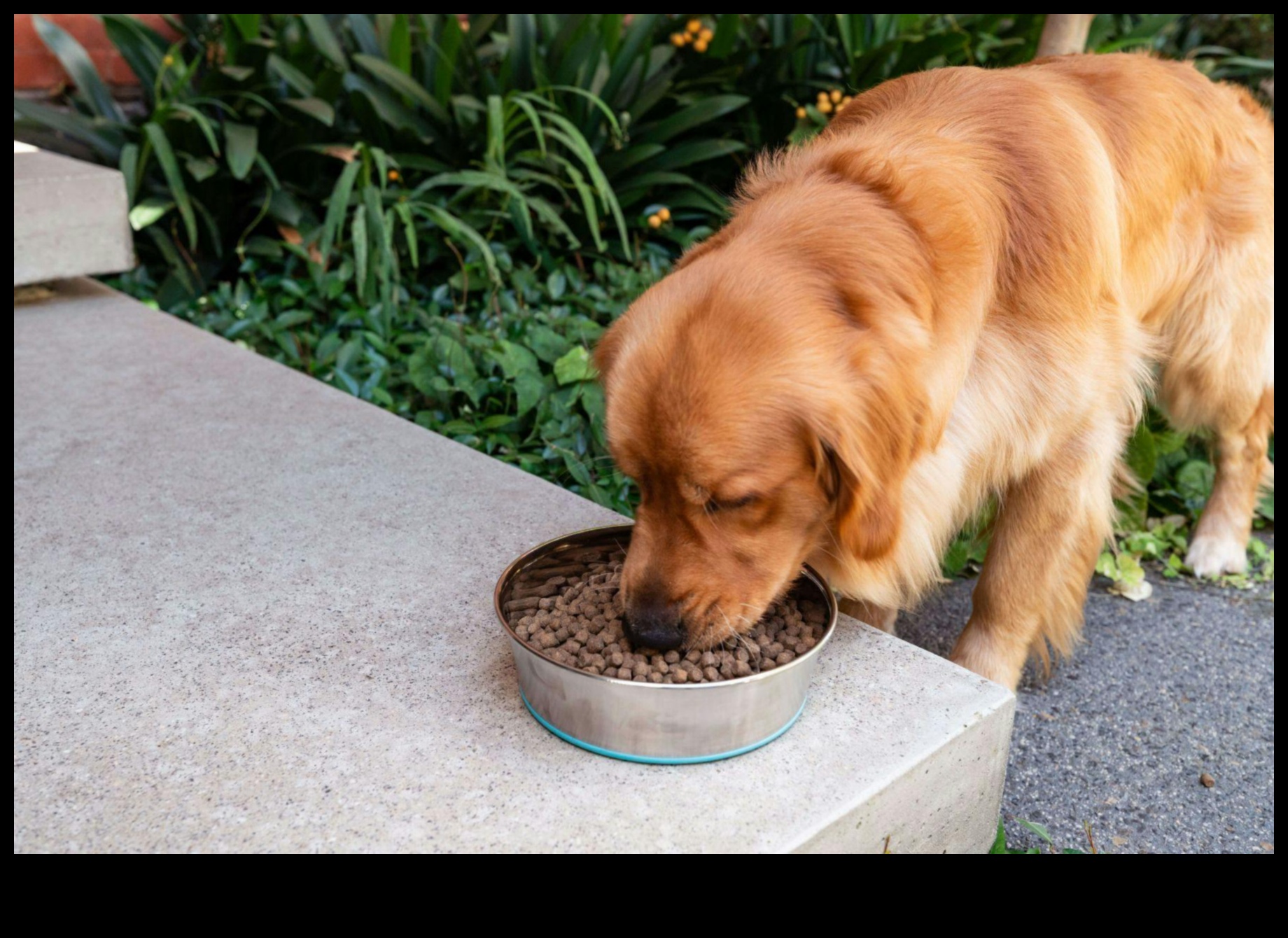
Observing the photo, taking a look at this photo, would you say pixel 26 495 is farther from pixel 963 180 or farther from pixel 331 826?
pixel 963 180

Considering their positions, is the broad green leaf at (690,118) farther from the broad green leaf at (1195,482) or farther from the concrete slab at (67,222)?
the broad green leaf at (1195,482)

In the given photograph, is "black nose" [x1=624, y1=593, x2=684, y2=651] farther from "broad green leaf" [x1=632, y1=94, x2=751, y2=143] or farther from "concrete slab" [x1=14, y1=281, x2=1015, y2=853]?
"broad green leaf" [x1=632, y1=94, x2=751, y2=143]

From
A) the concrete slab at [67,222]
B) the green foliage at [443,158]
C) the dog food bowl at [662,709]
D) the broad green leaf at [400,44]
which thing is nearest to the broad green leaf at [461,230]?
the green foliage at [443,158]

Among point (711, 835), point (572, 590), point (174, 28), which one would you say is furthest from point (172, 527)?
point (174, 28)

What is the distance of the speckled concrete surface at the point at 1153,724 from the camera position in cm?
241

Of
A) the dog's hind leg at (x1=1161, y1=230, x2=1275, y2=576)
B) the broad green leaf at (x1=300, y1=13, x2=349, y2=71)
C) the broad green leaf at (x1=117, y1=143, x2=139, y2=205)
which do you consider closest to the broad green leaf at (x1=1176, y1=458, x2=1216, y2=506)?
the dog's hind leg at (x1=1161, y1=230, x2=1275, y2=576)

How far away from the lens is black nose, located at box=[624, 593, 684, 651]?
1.91 metres

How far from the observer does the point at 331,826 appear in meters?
1.71

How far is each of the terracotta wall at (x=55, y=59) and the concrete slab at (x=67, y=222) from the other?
1.29m

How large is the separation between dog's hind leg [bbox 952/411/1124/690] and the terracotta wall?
5.01 metres

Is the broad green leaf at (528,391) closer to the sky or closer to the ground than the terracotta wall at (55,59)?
closer to the ground

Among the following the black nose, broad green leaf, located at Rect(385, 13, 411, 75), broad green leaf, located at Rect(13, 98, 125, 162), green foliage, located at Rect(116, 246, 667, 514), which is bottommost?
green foliage, located at Rect(116, 246, 667, 514)

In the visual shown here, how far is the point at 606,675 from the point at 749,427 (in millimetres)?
475

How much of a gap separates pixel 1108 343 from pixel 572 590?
4.07 ft
